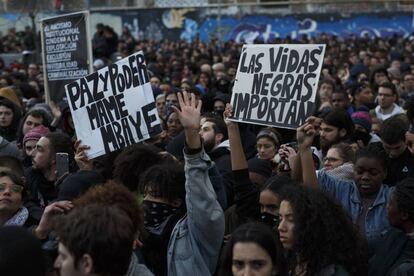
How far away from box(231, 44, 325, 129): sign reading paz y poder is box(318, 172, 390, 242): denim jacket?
56cm

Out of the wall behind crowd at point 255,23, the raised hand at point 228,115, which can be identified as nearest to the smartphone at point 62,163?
the raised hand at point 228,115

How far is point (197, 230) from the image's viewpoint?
4.43m

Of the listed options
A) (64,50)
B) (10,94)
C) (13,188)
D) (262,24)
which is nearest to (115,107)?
(13,188)

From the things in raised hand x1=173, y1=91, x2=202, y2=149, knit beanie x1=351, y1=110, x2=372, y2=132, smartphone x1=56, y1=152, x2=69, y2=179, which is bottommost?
knit beanie x1=351, y1=110, x2=372, y2=132

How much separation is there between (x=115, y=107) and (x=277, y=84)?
1.33 m

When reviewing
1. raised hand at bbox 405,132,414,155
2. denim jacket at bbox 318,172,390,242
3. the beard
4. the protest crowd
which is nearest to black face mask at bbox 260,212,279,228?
the protest crowd

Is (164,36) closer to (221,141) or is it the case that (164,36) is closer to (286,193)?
(221,141)

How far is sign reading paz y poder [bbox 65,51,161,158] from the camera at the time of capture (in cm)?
680

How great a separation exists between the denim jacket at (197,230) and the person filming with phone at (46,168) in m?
2.20

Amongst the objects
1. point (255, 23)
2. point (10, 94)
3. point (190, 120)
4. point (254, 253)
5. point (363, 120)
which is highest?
point (190, 120)

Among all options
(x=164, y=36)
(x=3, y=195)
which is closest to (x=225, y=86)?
(x=3, y=195)

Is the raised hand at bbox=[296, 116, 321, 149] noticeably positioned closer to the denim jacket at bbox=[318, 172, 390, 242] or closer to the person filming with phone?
the denim jacket at bbox=[318, 172, 390, 242]

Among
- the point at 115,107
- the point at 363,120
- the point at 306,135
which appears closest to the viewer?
the point at 306,135

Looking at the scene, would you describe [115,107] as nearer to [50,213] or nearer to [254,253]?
[50,213]
